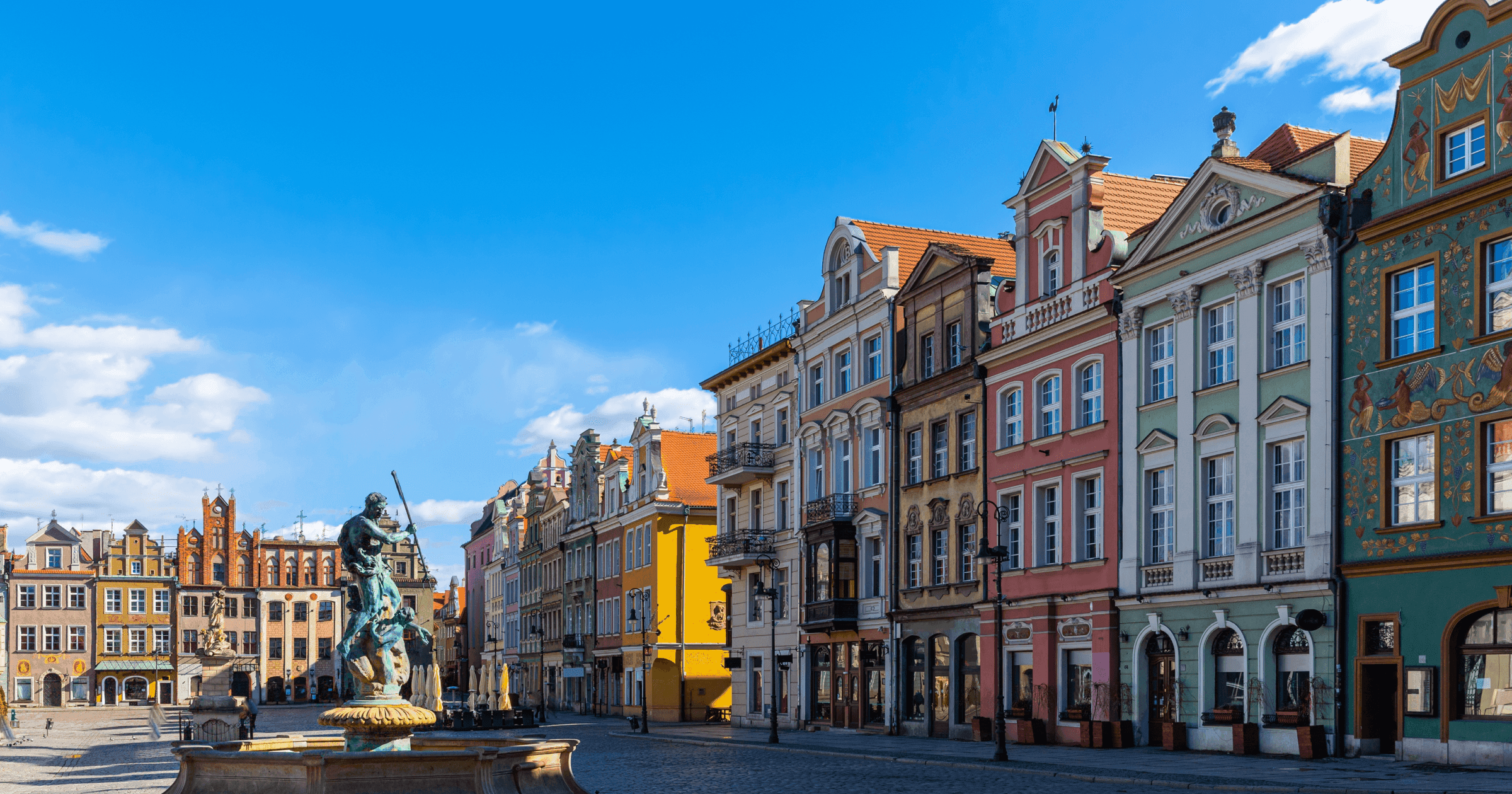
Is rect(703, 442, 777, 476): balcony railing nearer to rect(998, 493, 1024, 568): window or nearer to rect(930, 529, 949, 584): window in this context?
rect(930, 529, 949, 584): window

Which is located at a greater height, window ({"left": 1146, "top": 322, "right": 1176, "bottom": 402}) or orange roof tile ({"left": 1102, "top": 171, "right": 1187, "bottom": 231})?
orange roof tile ({"left": 1102, "top": 171, "right": 1187, "bottom": 231})

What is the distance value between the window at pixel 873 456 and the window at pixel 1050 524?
8911 millimetres

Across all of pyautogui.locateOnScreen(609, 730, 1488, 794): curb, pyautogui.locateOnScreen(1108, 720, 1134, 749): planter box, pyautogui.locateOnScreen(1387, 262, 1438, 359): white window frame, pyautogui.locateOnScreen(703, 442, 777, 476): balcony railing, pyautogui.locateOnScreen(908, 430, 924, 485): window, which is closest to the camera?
pyautogui.locateOnScreen(609, 730, 1488, 794): curb

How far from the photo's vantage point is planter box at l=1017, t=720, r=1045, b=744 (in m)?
36.9

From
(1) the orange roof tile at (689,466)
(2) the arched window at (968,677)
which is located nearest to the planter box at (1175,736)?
(2) the arched window at (968,677)

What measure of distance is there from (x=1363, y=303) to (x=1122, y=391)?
7.61 meters

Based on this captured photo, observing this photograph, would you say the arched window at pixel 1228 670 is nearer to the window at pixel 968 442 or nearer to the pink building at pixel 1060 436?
the pink building at pixel 1060 436

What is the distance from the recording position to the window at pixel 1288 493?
2992 cm

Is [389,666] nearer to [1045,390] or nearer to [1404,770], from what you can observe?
[1404,770]

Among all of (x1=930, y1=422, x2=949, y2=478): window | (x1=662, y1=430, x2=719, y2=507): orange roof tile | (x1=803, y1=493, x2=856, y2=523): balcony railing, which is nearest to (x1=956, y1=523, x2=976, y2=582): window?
(x1=930, y1=422, x2=949, y2=478): window

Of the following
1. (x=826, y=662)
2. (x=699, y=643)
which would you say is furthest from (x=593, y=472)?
(x=826, y=662)

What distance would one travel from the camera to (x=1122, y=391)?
117 ft

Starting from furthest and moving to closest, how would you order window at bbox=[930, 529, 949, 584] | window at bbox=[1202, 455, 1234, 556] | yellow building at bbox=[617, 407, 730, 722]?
yellow building at bbox=[617, 407, 730, 722]
window at bbox=[930, 529, 949, 584]
window at bbox=[1202, 455, 1234, 556]

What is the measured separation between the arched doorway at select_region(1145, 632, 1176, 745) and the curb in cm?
527
